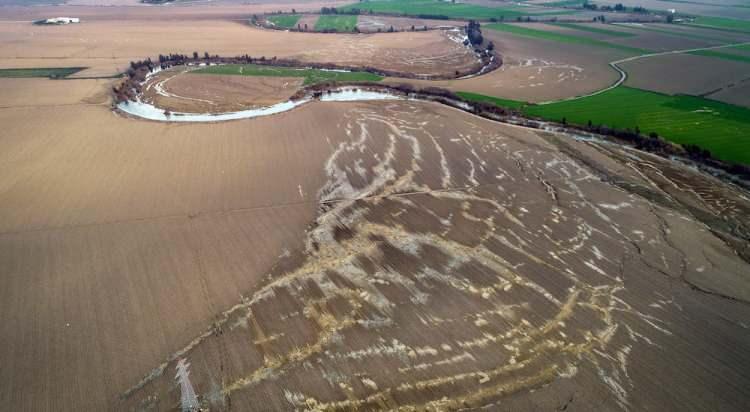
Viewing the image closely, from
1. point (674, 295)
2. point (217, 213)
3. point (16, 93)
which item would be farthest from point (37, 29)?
point (674, 295)

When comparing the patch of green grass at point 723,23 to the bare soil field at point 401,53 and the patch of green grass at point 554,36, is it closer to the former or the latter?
the patch of green grass at point 554,36

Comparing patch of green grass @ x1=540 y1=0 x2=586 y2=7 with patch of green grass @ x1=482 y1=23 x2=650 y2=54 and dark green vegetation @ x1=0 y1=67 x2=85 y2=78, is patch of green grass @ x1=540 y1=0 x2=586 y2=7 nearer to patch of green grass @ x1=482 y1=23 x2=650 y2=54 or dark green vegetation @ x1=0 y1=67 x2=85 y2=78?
patch of green grass @ x1=482 y1=23 x2=650 y2=54

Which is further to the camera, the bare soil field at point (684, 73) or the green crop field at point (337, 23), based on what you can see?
the green crop field at point (337, 23)

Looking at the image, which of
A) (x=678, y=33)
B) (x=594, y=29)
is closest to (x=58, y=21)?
(x=594, y=29)

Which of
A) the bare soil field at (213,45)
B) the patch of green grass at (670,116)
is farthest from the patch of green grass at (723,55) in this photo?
the bare soil field at (213,45)

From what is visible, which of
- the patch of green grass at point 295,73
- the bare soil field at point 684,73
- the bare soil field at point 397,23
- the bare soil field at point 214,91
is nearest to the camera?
the bare soil field at point 214,91

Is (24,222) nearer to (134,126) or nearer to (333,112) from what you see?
(134,126)

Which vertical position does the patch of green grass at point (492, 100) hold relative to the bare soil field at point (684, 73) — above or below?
below
